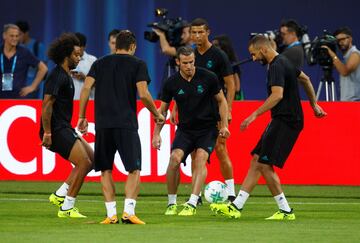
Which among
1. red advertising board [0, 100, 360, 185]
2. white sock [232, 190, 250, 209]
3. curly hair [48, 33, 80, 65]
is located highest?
curly hair [48, 33, 80, 65]

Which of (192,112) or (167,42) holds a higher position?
(167,42)

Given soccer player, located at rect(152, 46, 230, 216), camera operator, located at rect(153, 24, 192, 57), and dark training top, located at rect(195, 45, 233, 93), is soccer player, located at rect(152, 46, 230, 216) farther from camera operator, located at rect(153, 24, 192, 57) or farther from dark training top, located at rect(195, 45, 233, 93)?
camera operator, located at rect(153, 24, 192, 57)

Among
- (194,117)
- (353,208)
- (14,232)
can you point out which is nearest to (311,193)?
(353,208)

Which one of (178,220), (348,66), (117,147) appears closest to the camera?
(117,147)

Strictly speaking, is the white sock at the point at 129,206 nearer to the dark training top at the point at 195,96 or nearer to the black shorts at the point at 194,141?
the black shorts at the point at 194,141

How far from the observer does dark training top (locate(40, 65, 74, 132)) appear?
15.0 meters

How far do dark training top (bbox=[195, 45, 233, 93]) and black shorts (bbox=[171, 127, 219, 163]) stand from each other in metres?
1.23

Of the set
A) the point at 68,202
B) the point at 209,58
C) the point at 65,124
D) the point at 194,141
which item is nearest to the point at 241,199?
the point at 194,141

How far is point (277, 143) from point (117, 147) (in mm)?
1996

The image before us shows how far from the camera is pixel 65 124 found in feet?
50.6

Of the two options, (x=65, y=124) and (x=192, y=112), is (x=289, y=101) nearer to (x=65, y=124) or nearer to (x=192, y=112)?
(x=192, y=112)

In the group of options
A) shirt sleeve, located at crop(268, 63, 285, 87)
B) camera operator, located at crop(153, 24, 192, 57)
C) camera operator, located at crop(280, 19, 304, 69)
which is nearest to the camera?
shirt sleeve, located at crop(268, 63, 285, 87)

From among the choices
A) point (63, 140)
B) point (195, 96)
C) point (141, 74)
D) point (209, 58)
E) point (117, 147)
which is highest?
point (141, 74)

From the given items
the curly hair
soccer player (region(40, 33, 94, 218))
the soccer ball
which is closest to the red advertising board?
the soccer ball
